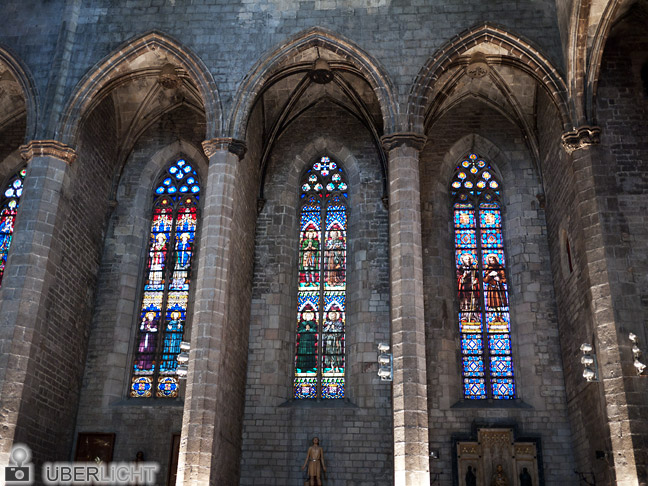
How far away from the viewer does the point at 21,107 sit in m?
18.1

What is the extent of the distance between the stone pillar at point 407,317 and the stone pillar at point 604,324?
9.86 ft

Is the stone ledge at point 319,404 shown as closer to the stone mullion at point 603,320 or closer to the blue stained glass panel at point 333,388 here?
the blue stained glass panel at point 333,388

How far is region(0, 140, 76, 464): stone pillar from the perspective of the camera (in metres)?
13.0

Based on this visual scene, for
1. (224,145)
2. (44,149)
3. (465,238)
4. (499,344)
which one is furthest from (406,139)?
(44,149)

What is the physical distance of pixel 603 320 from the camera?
40.7 ft

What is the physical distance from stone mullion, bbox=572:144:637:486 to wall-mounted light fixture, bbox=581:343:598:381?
0.13m

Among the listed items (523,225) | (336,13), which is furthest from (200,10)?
(523,225)

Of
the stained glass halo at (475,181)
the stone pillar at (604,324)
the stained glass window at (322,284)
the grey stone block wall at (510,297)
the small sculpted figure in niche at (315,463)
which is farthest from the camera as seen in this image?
the stained glass halo at (475,181)

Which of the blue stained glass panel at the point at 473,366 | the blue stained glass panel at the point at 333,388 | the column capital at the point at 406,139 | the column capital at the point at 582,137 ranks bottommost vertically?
the blue stained glass panel at the point at 333,388

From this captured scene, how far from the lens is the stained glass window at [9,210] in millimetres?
17688

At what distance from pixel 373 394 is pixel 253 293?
3.62 m

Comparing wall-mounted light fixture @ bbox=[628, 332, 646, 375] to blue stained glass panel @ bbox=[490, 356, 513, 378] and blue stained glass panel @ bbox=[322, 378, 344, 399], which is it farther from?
blue stained glass panel @ bbox=[322, 378, 344, 399]

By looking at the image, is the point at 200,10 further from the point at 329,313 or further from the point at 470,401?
the point at 470,401

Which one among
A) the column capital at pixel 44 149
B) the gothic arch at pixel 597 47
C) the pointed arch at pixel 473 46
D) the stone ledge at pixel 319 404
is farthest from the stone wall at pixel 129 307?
the gothic arch at pixel 597 47
